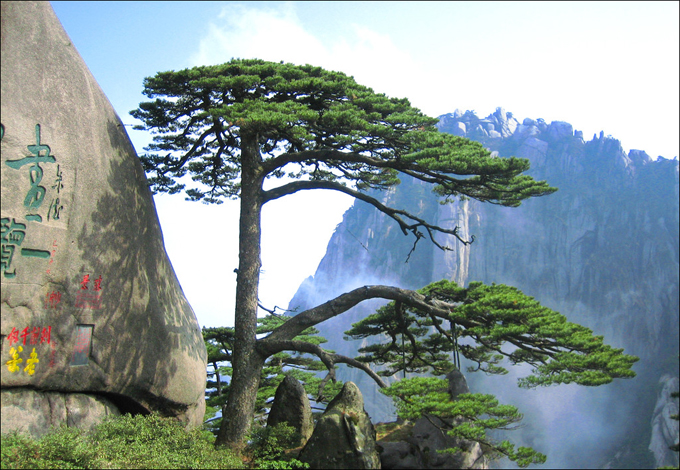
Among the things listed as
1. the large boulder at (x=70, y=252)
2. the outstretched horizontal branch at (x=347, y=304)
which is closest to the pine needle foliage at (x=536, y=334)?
the outstretched horizontal branch at (x=347, y=304)

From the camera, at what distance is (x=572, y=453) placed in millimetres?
28750

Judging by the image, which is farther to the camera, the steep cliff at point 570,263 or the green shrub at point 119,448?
the steep cliff at point 570,263

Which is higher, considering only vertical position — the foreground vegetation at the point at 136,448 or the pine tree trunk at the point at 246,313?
the pine tree trunk at the point at 246,313

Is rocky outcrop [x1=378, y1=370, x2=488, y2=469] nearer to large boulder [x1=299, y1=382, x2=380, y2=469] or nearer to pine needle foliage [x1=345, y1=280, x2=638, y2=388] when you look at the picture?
large boulder [x1=299, y1=382, x2=380, y2=469]

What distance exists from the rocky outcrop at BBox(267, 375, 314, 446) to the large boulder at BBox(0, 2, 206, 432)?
1.40m

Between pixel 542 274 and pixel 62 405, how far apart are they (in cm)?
3580

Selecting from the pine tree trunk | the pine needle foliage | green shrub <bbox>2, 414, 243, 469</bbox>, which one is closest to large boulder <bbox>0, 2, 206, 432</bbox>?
green shrub <bbox>2, 414, 243, 469</bbox>

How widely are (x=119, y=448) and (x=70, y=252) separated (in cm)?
226

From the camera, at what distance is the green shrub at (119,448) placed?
15.0ft

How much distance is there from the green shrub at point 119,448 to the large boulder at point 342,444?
944mm

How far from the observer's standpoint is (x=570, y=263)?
35.3m

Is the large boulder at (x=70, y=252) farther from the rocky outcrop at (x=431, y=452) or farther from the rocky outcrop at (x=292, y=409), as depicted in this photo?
the rocky outcrop at (x=431, y=452)

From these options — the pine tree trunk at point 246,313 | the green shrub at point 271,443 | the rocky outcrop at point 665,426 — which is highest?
the pine tree trunk at point 246,313

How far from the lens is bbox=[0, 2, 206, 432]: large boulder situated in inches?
199
